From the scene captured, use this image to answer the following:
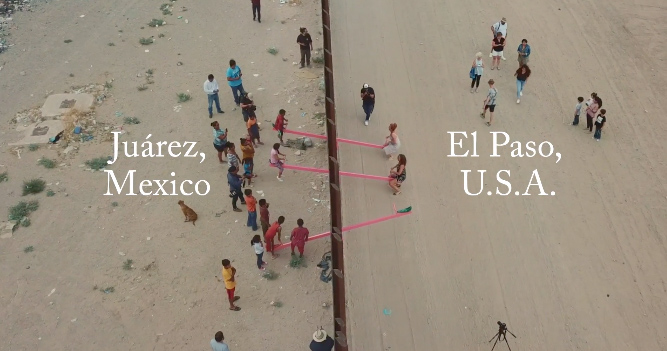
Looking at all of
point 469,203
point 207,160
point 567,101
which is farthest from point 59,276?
point 567,101

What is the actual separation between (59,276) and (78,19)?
11.0 metres

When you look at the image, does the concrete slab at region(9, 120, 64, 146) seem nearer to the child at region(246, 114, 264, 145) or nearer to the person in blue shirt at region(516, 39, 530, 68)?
the child at region(246, 114, 264, 145)

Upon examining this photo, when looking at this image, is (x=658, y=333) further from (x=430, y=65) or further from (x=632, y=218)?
(x=430, y=65)

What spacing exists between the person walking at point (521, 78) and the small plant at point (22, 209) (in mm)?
11648

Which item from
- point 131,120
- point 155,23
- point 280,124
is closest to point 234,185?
point 280,124

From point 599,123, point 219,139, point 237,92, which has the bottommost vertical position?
point 219,139

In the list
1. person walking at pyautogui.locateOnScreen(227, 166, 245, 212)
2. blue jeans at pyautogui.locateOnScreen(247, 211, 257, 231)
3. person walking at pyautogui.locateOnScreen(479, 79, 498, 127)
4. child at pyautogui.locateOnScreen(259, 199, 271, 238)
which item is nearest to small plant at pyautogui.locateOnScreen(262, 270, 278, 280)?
child at pyautogui.locateOnScreen(259, 199, 271, 238)

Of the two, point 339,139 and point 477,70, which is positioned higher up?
point 477,70

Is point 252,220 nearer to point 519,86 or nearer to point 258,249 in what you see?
point 258,249

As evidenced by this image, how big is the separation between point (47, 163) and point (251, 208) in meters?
5.50

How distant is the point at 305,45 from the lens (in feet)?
50.3

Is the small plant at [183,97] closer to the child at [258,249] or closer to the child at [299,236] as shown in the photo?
the child at [258,249]

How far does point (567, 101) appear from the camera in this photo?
14.5 meters

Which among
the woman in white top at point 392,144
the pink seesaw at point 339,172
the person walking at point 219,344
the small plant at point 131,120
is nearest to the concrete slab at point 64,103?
the small plant at point 131,120
